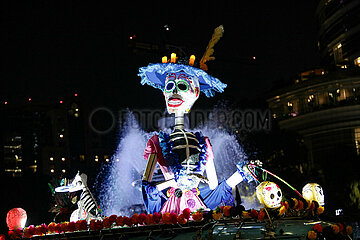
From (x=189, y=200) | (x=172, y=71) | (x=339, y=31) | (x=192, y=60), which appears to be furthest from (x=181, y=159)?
(x=339, y=31)

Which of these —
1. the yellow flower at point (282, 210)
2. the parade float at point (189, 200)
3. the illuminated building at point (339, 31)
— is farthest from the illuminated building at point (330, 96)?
the yellow flower at point (282, 210)

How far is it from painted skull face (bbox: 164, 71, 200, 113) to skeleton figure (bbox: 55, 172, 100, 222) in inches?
103

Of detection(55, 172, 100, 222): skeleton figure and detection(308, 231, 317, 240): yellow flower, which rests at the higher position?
detection(55, 172, 100, 222): skeleton figure

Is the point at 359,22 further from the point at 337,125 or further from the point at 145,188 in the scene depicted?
the point at 145,188

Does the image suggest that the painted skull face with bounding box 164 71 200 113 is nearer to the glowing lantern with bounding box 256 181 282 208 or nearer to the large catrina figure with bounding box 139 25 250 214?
the large catrina figure with bounding box 139 25 250 214

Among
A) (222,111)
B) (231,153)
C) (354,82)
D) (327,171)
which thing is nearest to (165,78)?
(231,153)

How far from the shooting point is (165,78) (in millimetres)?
10516

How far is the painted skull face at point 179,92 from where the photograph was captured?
995 centimetres

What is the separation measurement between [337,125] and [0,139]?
26.1 meters

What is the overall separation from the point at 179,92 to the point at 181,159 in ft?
4.75

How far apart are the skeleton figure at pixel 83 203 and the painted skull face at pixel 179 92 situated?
2.62 meters

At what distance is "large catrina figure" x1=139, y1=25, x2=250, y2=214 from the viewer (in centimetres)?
912

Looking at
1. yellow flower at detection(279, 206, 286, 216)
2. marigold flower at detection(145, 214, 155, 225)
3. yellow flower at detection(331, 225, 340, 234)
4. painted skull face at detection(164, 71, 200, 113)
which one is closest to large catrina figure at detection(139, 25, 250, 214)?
painted skull face at detection(164, 71, 200, 113)

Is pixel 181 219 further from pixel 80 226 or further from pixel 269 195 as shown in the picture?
pixel 80 226
